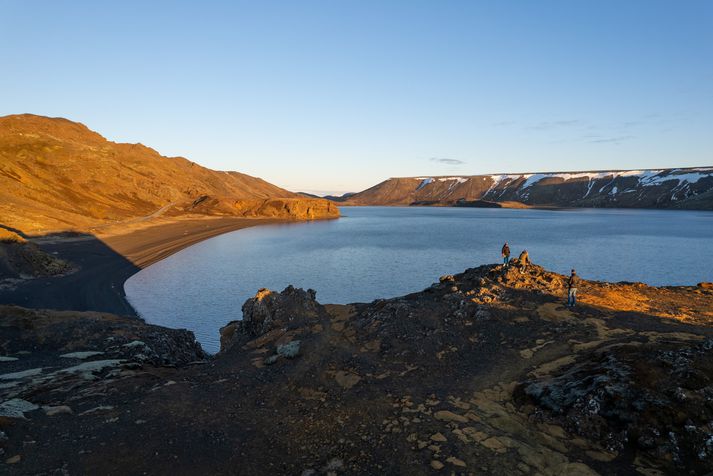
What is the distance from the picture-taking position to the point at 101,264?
185ft

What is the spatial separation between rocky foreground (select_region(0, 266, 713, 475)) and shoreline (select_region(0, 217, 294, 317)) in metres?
15.5

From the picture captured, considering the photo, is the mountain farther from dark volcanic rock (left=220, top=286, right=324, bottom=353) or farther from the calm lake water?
dark volcanic rock (left=220, top=286, right=324, bottom=353)

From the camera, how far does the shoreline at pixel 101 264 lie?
38.7m

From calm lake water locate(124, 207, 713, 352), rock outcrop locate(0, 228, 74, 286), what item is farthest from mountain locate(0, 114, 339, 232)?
calm lake water locate(124, 207, 713, 352)

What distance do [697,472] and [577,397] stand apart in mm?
3315

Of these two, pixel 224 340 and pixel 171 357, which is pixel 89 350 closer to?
pixel 171 357

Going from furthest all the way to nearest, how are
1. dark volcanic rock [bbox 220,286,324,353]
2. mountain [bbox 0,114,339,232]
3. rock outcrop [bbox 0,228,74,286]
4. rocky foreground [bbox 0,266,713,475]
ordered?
mountain [bbox 0,114,339,232]
rock outcrop [bbox 0,228,74,286]
dark volcanic rock [bbox 220,286,324,353]
rocky foreground [bbox 0,266,713,475]

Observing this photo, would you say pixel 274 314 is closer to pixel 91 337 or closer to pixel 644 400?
pixel 91 337

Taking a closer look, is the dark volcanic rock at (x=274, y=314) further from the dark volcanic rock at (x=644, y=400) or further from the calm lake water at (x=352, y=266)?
the dark volcanic rock at (x=644, y=400)

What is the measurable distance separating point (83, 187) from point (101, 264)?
258 ft

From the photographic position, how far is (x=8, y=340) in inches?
915

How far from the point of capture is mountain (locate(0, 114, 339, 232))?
8588cm

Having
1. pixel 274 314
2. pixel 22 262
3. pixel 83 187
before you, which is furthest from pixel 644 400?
pixel 83 187

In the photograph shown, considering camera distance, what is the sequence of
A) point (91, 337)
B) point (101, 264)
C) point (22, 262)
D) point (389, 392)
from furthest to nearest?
point (101, 264) < point (22, 262) < point (91, 337) < point (389, 392)
